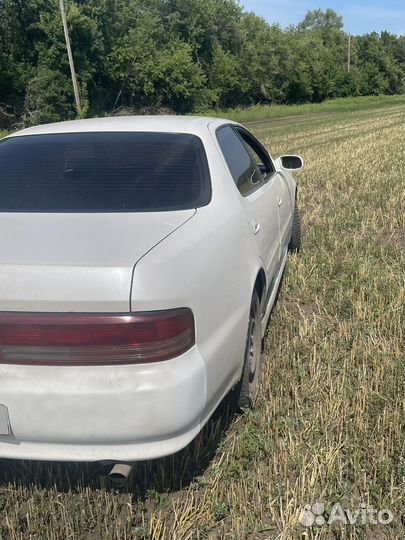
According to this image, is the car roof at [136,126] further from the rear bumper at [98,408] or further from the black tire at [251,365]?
the rear bumper at [98,408]

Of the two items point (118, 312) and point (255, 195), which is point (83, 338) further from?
point (255, 195)

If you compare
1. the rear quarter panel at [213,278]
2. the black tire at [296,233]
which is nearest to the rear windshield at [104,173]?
the rear quarter panel at [213,278]

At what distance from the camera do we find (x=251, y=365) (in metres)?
2.98

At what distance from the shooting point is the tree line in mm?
35625

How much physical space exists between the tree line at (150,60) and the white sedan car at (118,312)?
110 feet

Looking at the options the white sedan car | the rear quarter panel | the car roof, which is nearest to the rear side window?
the car roof

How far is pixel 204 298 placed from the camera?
2131 millimetres

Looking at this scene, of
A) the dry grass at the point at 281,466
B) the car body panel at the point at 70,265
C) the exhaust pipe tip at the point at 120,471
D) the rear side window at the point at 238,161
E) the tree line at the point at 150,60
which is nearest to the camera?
the car body panel at the point at 70,265

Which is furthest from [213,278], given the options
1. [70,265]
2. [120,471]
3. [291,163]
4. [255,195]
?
[291,163]

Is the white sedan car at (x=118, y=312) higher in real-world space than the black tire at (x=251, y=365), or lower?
higher

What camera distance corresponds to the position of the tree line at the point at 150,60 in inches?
1403

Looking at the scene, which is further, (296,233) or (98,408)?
(296,233)

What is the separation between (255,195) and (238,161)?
0.78 ft

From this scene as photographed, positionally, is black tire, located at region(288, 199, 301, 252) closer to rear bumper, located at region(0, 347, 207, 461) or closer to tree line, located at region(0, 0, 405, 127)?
rear bumper, located at region(0, 347, 207, 461)
